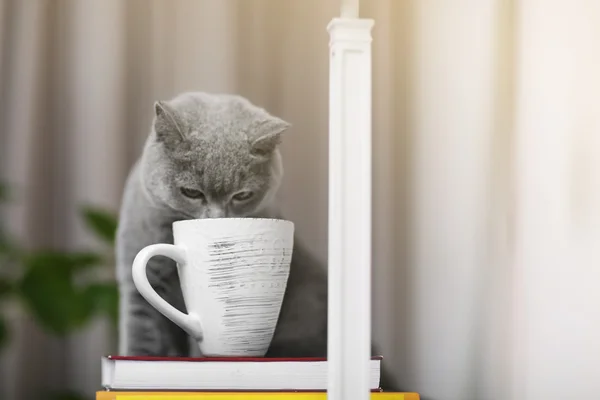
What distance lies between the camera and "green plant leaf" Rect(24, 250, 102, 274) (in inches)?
34.8

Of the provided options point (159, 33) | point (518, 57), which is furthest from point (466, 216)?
point (159, 33)

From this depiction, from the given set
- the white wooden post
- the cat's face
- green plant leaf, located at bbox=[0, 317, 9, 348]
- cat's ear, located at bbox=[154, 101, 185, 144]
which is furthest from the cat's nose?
the white wooden post

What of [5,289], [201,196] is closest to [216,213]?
[201,196]

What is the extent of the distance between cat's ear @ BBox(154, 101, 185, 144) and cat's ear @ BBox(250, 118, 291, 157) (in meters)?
0.10

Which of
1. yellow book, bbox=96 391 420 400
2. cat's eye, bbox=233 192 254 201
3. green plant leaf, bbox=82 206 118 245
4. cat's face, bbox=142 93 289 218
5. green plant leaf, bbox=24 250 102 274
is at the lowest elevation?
yellow book, bbox=96 391 420 400

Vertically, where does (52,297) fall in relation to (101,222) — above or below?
below

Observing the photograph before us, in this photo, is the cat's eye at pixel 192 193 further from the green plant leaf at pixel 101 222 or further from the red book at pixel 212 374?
the red book at pixel 212 374

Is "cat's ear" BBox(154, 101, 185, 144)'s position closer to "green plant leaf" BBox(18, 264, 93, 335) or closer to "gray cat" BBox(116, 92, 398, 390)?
"gray cat" BBox(116, 92, 398, 390)

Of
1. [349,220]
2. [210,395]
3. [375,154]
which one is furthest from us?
[375,154]

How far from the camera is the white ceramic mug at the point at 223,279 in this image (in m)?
0.65

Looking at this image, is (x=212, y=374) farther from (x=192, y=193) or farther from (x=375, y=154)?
(x=375, y=154)

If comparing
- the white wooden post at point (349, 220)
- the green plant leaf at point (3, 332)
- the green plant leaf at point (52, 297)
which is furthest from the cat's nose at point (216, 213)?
the white wooden post at point (349, 220)

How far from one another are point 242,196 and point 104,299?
0.24 meters

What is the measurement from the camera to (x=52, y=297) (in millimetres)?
882
